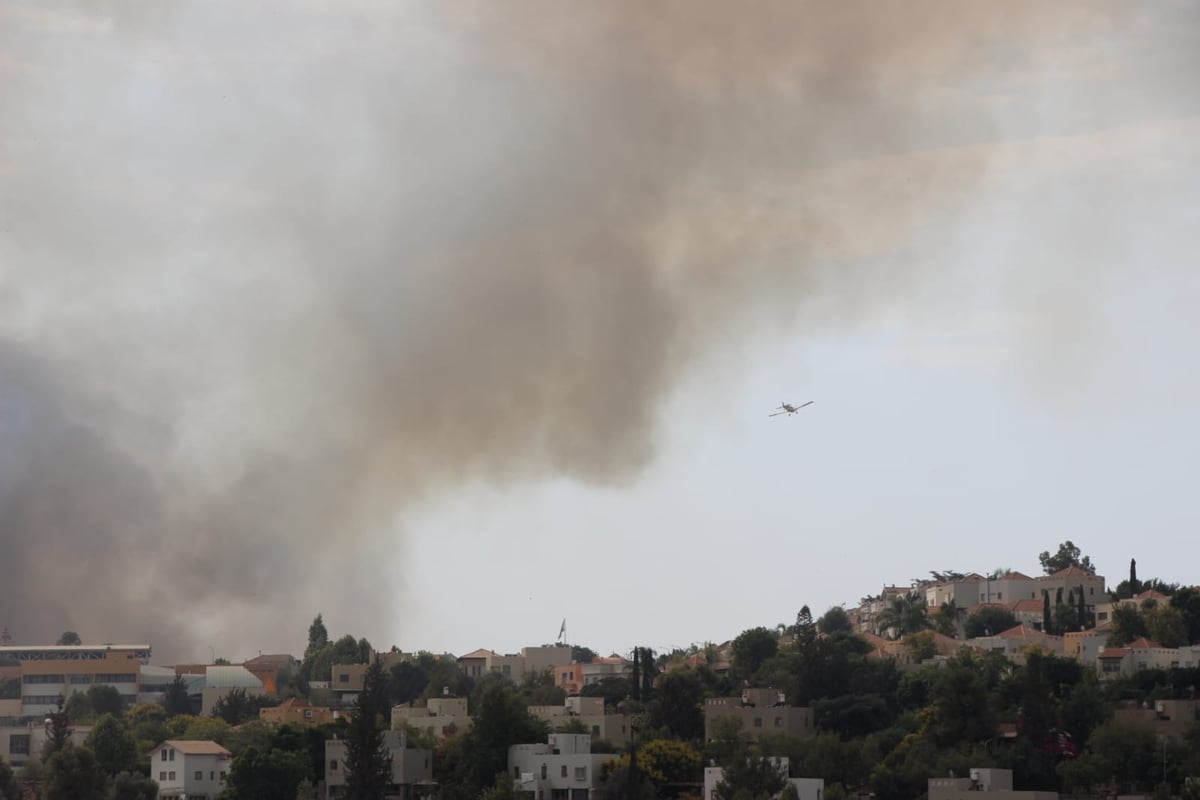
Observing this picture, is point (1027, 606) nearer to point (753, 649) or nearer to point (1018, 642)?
point (1018, 642)

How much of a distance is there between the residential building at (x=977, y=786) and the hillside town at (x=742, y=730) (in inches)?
3.7

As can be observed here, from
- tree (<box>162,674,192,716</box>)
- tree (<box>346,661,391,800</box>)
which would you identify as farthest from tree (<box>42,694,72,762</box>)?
tree (<box>162,674,192,716</box>)

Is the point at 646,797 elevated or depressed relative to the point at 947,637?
depressed

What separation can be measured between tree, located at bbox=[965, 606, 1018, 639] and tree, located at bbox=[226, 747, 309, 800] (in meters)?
63.7

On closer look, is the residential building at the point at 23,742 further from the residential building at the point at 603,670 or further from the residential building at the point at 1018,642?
the residential building at the point at 1018,642

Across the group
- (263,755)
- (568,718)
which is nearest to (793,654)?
(568,718)

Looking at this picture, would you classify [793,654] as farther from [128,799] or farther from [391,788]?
[128,799]

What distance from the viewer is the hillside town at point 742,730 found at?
9000 centimetres

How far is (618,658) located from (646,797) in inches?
3311

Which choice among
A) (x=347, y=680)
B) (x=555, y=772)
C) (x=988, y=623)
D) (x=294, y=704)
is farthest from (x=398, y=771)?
(x=988, y=623)

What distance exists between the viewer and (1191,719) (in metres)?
95.5

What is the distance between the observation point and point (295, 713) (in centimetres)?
13288

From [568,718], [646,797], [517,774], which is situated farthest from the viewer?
[568,718]

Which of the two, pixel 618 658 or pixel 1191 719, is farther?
pixel 618 658
